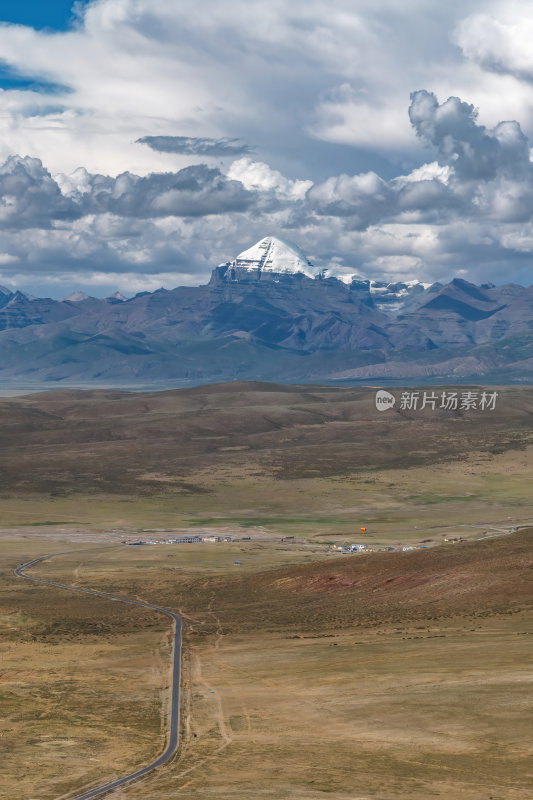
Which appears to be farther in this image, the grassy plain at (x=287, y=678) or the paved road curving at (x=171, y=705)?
the grassy plain at (x=287, y=678)

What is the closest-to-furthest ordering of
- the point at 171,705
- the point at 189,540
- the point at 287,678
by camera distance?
the point at 171,705 → the point at 287,678 → the point at 189,540

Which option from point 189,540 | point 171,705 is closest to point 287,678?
point 171,705

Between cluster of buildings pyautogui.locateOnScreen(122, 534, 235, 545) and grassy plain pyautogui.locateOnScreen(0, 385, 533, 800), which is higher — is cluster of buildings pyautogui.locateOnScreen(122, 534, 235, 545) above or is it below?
below

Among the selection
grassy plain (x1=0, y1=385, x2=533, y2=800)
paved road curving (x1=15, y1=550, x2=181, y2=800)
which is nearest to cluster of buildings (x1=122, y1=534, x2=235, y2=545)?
grassy plain (x1=0, y1=385, x2=533, y2=800)

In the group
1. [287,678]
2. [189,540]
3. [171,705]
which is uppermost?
[287,678]

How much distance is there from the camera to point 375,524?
191375 millimetres

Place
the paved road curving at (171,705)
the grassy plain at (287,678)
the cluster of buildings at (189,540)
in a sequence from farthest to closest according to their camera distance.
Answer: the cluster of buildings at (189,540), the grassy plain at (287,678), the paved road curving at (171,705)

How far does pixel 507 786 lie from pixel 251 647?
3923 centimetres

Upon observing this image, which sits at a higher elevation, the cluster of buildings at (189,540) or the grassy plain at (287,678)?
the grassy plain at (287,678)

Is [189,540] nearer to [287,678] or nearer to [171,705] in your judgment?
[287,678]

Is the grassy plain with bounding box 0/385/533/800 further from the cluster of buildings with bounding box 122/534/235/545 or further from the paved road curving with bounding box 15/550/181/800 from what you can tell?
the cluster of buildings with bounding box 122/534/235/545

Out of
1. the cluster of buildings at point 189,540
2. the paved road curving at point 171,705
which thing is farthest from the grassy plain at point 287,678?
the cluster of buildings at point 189,540

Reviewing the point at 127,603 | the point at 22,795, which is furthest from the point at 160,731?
the point at 127,603

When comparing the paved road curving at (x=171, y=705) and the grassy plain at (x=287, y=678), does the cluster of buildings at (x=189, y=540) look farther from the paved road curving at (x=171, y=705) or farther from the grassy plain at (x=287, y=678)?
the paved road curving at (x=171, y=705)
